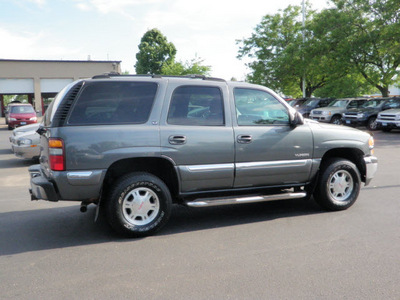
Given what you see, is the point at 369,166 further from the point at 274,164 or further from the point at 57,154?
the point at 57,154

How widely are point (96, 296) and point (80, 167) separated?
161 cm

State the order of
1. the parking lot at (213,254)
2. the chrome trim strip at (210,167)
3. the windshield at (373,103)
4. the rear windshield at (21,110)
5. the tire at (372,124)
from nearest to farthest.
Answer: the parking lot at (213,254)
the chrome trim strip at (210,167)
the tire at (372,124)
the windshield at (373,103)
the rear windshield at (21,110)

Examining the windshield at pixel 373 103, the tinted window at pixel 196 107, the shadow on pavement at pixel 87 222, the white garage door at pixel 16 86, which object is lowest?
the shadow on pavement at pixel 87 222

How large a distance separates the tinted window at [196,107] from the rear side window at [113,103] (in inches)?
12.1

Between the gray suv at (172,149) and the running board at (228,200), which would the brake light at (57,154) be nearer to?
the gray suv at (172,149)

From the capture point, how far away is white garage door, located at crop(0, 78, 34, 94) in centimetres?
4219

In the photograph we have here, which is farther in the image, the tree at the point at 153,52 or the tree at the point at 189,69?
the tree at the point at 153,52

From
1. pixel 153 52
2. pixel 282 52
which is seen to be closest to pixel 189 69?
pixel 282 52

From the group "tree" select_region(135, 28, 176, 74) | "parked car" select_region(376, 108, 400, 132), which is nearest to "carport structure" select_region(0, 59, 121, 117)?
"tree" select_region(135, 28, 176, 74)

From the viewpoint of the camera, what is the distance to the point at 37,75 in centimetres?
4272

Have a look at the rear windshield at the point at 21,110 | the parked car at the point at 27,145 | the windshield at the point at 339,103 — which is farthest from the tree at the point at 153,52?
the parked car at the point at 27,145

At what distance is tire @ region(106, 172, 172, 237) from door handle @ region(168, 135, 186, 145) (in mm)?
478

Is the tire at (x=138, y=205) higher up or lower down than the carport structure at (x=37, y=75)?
lower down

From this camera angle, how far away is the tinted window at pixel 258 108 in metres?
5.31
